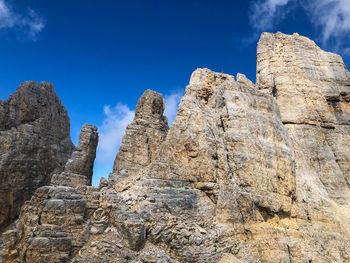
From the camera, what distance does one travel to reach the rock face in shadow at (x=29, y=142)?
40.0 m

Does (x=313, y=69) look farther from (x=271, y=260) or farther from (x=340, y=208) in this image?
(x=271, y=260)

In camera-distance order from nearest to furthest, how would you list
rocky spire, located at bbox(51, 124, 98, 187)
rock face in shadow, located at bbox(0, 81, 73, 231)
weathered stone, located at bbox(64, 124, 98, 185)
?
rocky spire, located at bbox(51, 124, 98, 187) < weathered stone, located at bbox(64, 124, 98, 185) < rock face in shadow, located at bbox(0, 81, 73, 231)

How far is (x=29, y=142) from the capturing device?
4462cm

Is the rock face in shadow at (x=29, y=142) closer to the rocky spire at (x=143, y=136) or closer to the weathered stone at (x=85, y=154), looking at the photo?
the weathered stone at (x=85, y=154)

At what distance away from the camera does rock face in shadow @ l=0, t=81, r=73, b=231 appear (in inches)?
1574

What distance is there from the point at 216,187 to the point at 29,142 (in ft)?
117

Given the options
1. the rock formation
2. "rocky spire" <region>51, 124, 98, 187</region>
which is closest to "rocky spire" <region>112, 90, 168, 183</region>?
the rock formation

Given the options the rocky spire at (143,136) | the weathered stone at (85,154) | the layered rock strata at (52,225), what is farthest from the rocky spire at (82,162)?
the layered rock strata at (52,225)

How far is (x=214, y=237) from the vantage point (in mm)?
19969

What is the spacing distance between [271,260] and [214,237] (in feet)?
17.5

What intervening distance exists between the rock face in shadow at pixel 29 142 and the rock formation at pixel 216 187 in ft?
44.3

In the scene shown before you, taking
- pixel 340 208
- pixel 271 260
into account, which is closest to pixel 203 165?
pixel 271 260

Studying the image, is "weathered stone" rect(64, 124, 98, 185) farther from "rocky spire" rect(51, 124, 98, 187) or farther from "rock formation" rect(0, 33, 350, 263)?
"rock formation" rect(0, 33, 350, 263)

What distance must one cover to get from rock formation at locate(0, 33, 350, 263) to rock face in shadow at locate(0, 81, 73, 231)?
1352 centimetres
